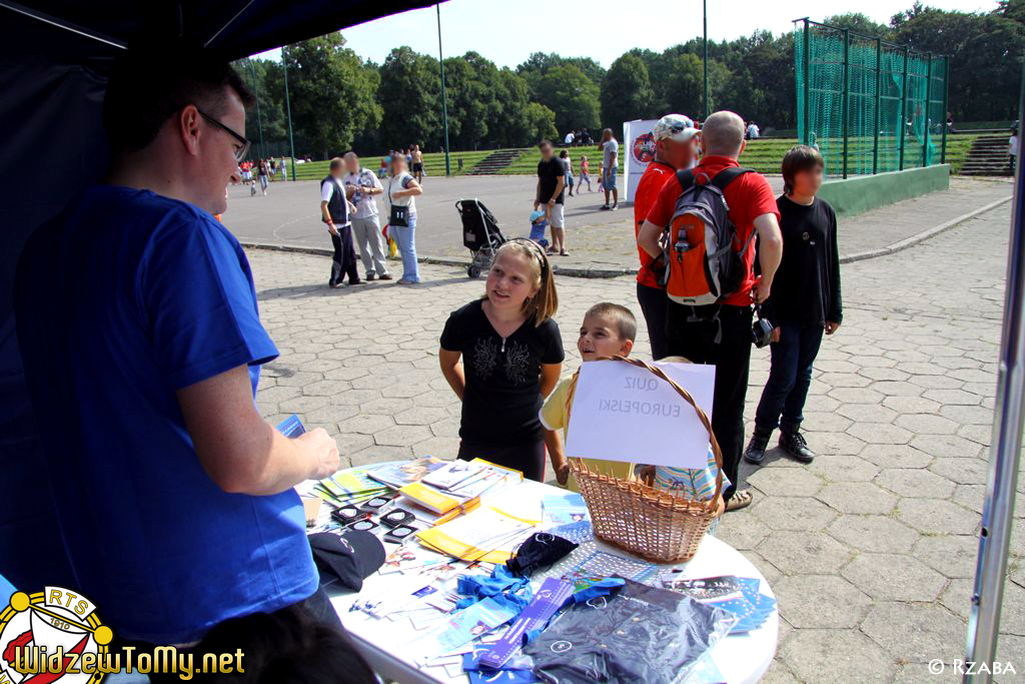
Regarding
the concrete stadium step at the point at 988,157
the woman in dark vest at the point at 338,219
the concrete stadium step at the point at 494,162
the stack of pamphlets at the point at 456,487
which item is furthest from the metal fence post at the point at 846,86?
the concrete stadium step at the point at 494,162

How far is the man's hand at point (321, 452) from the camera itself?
4.50 feet

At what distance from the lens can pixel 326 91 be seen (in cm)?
5700

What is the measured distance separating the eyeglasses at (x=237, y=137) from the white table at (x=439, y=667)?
3.54 ft

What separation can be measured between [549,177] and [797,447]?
7678 millimetres

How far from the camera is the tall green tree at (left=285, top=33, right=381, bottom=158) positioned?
184ft

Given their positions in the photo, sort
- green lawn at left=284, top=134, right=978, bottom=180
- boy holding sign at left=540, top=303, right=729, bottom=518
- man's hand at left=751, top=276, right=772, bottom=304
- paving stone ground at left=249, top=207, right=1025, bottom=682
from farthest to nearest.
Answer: green lawn at left=284, top=134, right=978, bottom=180 → man's hand at left=751, top=276, right=772, bottom=304 → paving stone ground at left=249, top=207, right=1025, bottom=682 → boy holding sign at left=540, top=303, right=729, bottom=518

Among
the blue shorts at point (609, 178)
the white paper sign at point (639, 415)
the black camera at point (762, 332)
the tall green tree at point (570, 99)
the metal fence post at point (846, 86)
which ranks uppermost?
the tall green tree at point (570, 99)

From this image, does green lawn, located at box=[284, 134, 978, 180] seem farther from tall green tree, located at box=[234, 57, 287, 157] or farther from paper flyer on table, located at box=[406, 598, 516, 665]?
paper flyer on table, located at box=[406, 598, 516, 665]

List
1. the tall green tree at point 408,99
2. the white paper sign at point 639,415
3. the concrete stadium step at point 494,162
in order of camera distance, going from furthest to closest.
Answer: the tall green tree at point 408,99, the concrete stadium step at point 494,162, the white paper sign at point 639,415

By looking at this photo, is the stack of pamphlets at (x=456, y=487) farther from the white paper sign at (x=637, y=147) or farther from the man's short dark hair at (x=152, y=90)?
the white paper sign at (x=637, y=147)

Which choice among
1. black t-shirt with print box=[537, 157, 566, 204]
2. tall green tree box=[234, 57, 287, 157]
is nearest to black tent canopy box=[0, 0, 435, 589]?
black t-shirt with print box=[537, 157, 566, 204]

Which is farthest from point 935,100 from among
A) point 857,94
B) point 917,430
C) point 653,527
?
point 653,527

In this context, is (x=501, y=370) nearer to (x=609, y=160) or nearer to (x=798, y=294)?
(x=798, y=294)

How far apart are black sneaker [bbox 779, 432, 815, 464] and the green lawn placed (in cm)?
1145
